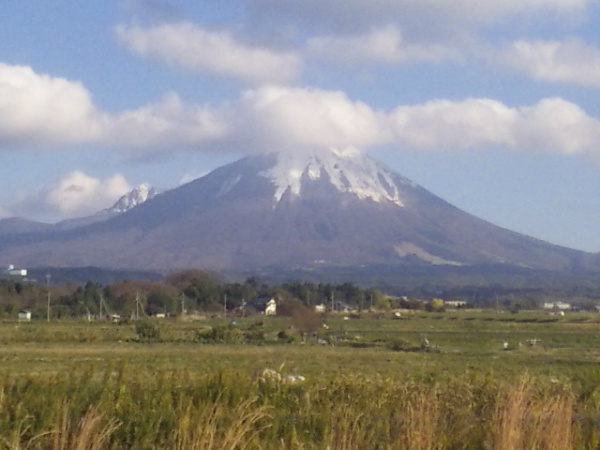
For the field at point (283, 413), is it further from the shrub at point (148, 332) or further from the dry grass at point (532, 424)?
the shrub at point (148, 332)

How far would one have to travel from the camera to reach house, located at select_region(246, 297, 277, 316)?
9524 centimetres

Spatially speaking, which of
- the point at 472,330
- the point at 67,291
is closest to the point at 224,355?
the point at 472,330

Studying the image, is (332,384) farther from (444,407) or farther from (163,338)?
(163,338)

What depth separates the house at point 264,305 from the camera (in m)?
95.2

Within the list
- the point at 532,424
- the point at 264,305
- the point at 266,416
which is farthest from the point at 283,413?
the point at 264,305

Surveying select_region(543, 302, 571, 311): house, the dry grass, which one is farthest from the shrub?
select_region(543, 302, 571, 311): house

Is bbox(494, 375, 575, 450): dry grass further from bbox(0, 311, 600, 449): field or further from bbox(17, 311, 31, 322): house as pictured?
bbox(17, 311, 31, 322): house

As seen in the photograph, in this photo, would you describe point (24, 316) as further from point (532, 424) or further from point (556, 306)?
point (556, 306)

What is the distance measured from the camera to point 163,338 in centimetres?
4859

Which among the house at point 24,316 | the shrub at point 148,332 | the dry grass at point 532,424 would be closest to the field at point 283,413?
the dry grass at point 532,424

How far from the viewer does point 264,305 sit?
9856 cm

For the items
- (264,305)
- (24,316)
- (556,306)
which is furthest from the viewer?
(556,306)

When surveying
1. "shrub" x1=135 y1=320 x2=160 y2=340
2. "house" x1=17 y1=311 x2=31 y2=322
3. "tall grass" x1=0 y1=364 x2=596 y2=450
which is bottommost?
"shrub" x1=135 y1=320 x2=160 y2=340

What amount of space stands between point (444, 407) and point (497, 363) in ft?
80.3
